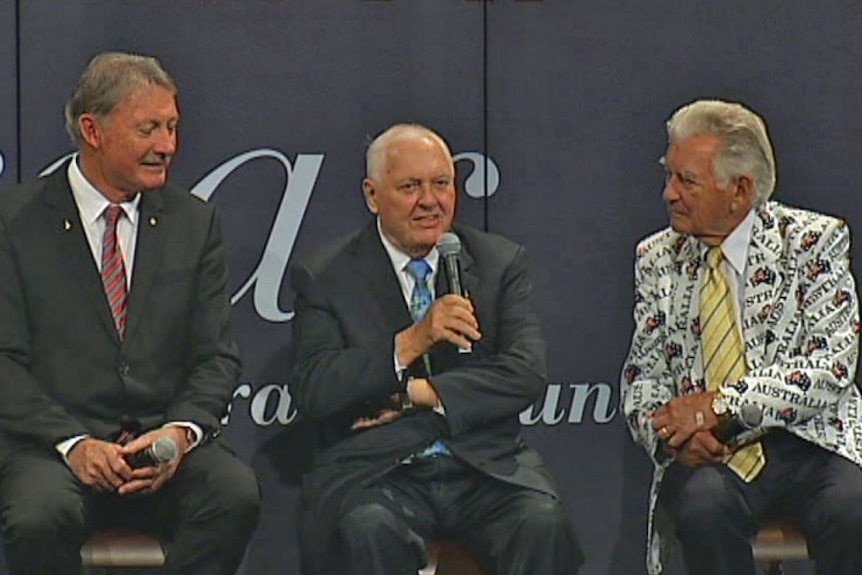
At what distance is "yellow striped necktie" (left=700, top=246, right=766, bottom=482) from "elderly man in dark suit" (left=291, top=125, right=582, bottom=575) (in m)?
0.42

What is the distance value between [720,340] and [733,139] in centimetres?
51

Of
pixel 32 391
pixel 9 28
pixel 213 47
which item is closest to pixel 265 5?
pixel 213 47

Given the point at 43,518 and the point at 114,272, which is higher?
the point at 114,272

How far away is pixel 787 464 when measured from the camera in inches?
186

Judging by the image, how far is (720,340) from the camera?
15.8 feet

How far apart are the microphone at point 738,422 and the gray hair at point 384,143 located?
97cm

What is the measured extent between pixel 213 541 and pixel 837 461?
1524 millimetres

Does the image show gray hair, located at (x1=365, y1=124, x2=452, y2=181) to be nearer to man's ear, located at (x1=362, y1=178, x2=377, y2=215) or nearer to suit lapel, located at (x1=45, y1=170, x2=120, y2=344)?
man's ear, located at (x1=362, y1=178, x2=377, y2=215)

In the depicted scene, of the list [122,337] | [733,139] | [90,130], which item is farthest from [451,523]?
[90,130]

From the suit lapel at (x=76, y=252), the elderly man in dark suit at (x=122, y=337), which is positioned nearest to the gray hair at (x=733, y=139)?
the elderly man in dark suit at (x=122, y=337)

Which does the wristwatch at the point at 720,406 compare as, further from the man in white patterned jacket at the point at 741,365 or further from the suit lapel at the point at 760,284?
the suit lapel at the point at 760,284

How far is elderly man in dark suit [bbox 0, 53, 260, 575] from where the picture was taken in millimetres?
4496

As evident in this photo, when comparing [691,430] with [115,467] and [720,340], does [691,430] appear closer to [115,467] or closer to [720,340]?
[720,340]

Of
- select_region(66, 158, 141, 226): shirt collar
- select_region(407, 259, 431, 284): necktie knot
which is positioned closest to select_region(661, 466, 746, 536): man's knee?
select_region(407, 259, 431, 284): necktie knot
